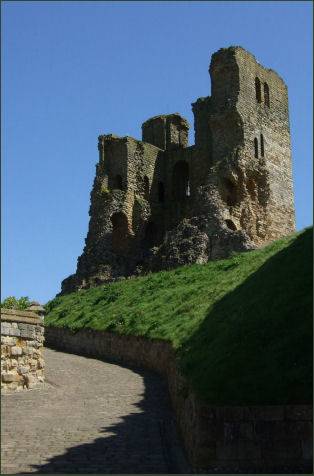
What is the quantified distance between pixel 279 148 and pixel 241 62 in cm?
622

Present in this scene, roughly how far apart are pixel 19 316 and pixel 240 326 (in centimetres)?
586

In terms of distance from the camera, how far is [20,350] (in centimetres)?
1490

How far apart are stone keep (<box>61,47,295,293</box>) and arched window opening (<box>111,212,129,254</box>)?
66mm

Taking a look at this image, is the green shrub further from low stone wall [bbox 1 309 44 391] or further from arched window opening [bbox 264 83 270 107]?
arched window opening [bbox 264 83 270 107]

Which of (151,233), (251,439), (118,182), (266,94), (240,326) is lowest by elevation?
(251,439)

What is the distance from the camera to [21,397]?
1392 cm

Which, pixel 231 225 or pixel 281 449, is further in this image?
pixel 231 225

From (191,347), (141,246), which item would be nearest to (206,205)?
(141,246)

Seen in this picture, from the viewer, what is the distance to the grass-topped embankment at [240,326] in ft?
31.7

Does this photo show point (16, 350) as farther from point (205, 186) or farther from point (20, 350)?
point (205, 186)

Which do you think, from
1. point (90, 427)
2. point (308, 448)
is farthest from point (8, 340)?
point (308, 448)

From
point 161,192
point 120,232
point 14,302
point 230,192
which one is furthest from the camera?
point 161,192

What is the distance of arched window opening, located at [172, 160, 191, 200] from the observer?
1753 inches

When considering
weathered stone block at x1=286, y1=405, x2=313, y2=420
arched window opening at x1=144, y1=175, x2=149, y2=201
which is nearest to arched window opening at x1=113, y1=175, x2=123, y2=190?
arched window opening at x1=144, y1=175, x2=149, y2=201
